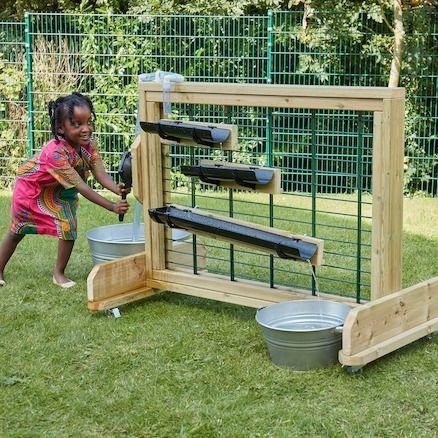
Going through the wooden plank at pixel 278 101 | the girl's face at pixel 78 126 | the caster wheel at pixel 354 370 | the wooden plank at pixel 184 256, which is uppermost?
the wooden plank at pixel 278 101

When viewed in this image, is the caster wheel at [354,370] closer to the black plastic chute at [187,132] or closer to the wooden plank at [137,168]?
the black plastic chute at [187,132]

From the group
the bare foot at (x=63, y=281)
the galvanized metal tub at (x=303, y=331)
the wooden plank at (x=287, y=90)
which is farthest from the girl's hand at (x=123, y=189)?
the galvanized metal tub at (x=303, y=331)

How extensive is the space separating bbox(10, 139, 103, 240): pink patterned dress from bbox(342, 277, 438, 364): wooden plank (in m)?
2.14

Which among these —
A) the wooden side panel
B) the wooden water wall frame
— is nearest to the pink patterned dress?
the wooden water wall frame

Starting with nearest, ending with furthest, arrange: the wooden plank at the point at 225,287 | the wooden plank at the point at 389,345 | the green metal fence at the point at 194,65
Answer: the wooden plank at the point at 389,345 → the wooden plank at the point at 225,287 → the green metal fence at the point at 194,65

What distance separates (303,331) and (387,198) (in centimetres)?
73

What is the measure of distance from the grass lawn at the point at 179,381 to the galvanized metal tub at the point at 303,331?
55mm

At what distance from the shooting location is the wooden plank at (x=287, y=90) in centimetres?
386

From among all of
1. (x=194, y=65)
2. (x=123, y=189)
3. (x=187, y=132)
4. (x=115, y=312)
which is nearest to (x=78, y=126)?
(x=123, y=189)

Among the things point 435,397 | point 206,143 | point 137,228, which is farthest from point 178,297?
point 435,397

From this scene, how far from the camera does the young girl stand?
5.06m

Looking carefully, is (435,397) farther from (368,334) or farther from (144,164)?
(144,164)

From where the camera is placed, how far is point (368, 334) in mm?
3791

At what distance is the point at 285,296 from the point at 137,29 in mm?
5892
